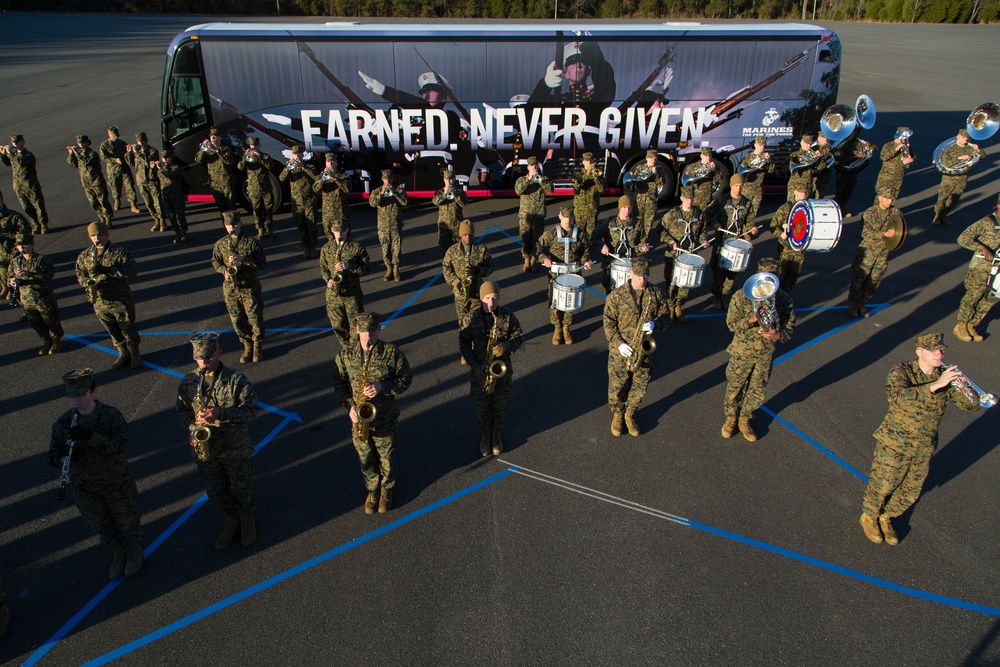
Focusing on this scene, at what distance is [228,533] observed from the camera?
5848 mm

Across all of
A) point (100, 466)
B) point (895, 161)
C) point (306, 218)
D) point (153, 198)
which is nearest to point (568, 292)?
point (100, 466)

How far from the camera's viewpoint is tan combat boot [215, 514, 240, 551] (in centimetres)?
580

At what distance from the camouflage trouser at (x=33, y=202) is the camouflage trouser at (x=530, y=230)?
37.3 ft

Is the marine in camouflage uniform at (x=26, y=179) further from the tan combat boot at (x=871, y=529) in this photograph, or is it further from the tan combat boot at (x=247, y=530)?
the tan combat boot at (x=871, y=529)

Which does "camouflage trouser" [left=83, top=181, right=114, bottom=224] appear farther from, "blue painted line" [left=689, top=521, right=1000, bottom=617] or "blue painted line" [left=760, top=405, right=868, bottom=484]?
"blue painted line" [left=760, top=405, right=868, bottom=484]

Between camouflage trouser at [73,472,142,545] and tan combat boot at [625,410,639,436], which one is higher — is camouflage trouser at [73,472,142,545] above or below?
above

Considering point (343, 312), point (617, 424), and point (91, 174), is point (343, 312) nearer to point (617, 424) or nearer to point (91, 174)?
point (617, 424)

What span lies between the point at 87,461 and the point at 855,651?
265 inches

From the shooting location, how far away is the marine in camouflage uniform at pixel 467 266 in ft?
29.2

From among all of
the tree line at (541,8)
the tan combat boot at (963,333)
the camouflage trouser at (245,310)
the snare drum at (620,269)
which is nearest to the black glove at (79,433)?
the camouflage trouser at (245,310)

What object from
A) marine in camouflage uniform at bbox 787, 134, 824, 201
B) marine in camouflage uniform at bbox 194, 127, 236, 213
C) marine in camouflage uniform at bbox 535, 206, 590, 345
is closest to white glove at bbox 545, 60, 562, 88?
marine in camouflage uniform at bbox 787, 134, 824, 201

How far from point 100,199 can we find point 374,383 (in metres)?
12.8

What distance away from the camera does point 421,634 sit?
501 centimetres

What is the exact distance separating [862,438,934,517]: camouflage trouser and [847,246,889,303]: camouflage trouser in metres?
5.22
